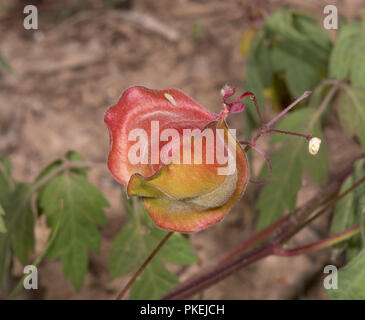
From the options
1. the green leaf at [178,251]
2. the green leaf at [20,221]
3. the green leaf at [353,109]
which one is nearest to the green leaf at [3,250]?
the green leaf at [20,221]

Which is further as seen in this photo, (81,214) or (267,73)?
(267,73)

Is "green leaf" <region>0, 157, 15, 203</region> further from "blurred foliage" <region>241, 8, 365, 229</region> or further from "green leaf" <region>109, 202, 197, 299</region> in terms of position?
"blurred foliage" <region>241, 8, 365, 229</region>

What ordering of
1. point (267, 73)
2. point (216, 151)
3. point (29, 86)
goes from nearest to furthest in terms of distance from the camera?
point (216, 151)
point (267, 73)
point (29, 86)

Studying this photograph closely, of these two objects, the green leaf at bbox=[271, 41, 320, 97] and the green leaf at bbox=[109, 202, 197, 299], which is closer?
the green leaf at bbox=[109, 202, 197, 299]

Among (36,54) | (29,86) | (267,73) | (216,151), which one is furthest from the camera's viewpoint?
(36,54)

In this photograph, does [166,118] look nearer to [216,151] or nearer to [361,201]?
[216,151]

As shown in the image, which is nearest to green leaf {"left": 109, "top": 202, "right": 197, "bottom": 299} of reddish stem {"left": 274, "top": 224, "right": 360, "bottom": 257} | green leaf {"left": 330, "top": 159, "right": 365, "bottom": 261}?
reddish stem {"left": 274, "top": 224, "right": 360, "bottom": 257}

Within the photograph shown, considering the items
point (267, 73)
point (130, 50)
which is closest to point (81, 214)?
point (267, 73)
